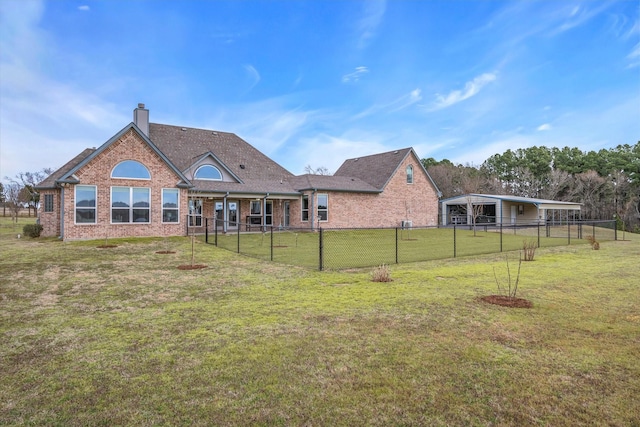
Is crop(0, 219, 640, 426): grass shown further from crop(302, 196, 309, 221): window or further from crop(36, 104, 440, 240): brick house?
crop(302, 196, 309, 221): window

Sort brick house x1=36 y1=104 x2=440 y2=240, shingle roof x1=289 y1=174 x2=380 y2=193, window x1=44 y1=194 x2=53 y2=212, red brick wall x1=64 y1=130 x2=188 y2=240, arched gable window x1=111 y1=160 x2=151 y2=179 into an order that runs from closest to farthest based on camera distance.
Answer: red brick wall x1=64 y1=130 x2=188 y2=240, brick house x1=36 y1=104 x2=440 y2=240, arched gable window x1=111 y1=160 x2=151 y2=179, window x1=44 y1=194 x2=53 y2=212, shingle roof x1=289 y1=174 x2=380 y2=193

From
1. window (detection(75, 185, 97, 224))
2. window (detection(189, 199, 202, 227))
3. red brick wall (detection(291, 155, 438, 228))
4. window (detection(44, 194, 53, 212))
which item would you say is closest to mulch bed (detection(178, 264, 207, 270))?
window (detection(75, 185, 97, 224))

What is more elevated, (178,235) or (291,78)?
(291,78)

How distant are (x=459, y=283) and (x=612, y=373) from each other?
4.69m

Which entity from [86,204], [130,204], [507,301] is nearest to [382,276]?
[507,301]

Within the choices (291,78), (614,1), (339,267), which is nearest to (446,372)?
(339,267)

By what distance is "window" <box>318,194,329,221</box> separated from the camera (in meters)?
25.2

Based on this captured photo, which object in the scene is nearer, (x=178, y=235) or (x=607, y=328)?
(x=607, y=328)

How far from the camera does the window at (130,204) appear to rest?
703 inches

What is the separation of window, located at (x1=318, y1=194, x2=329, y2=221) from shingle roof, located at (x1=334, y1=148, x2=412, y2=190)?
522cm

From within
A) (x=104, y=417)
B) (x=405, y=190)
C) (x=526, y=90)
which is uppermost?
(x=526, y=90)

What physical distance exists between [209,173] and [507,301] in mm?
20632

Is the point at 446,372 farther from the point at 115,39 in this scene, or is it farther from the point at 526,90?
the point at 526,90

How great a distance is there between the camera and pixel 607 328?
500cm
